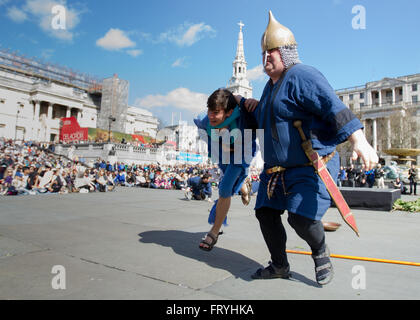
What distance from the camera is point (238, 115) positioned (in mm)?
2770

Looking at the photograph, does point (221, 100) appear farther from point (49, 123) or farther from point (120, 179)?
point (49, 123)

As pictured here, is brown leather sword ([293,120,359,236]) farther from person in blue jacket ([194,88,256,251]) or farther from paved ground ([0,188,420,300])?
person in blue jacket ([194,88,256,251])

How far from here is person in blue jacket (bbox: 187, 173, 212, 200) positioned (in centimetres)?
1012

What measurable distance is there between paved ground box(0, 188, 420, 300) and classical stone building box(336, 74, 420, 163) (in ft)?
162

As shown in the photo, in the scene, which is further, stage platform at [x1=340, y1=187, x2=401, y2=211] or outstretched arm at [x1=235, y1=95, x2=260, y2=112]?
stage platform at [x1=340, y1=187, x2=401, y2=211]

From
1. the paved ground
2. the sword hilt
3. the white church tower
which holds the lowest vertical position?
the paved ground

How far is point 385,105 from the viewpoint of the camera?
189 ft

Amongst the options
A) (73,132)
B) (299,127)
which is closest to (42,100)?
(73,132)

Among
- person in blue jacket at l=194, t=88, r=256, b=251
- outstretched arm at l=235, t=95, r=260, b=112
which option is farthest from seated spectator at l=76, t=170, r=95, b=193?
outstretched arm at l=235, t=95, r=260, b=112

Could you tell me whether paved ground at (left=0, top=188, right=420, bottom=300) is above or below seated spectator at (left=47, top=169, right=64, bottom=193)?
below

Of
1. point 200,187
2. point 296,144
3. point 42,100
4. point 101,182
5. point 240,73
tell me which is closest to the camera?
point 296,144

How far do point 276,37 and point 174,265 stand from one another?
6.63ft
